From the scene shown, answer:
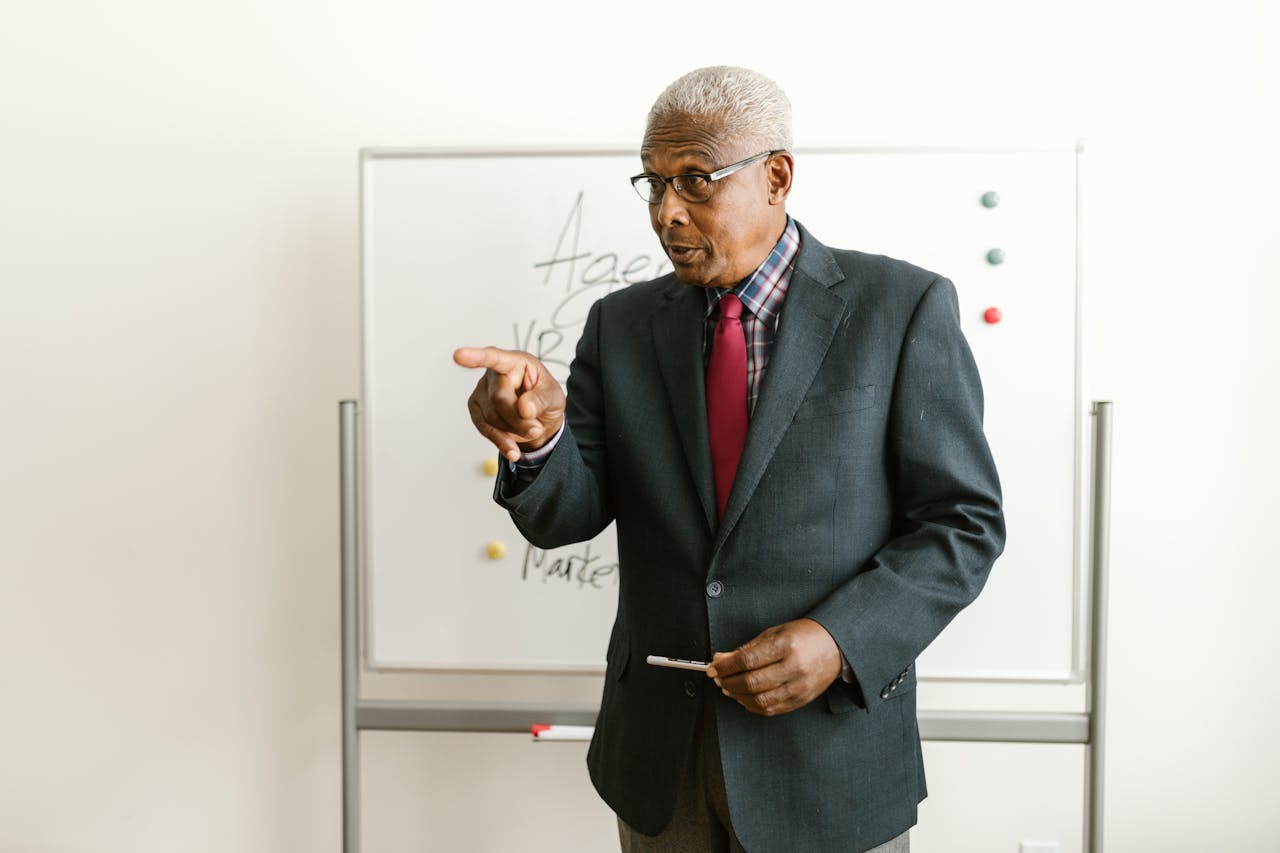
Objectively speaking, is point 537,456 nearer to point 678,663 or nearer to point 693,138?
point 678,663

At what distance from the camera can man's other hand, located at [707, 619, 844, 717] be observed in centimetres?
96

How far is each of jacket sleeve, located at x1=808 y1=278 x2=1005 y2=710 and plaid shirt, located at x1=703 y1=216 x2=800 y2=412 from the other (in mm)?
145

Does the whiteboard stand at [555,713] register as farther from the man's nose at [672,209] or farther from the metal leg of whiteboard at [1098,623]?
the man's nose at [672,209]

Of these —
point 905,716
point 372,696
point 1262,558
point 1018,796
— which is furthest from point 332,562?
point 1262,558

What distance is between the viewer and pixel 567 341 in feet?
5.30

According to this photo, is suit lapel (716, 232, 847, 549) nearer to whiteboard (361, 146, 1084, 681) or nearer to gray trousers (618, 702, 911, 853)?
gray trousers (618, 702, 911, 853)

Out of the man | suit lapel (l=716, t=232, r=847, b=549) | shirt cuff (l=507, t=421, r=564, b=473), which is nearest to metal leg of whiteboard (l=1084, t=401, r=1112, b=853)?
the man

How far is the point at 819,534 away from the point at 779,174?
1.28ft

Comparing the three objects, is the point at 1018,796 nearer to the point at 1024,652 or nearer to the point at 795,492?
the point at 1024,652

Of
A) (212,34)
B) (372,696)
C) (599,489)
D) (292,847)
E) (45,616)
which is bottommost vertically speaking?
(292,847)

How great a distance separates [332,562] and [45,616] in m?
0.56

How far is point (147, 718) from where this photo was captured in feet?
6.23

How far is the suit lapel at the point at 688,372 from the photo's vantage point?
1.07m

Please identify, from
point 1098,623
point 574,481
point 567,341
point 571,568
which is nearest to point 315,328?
point 567,341
